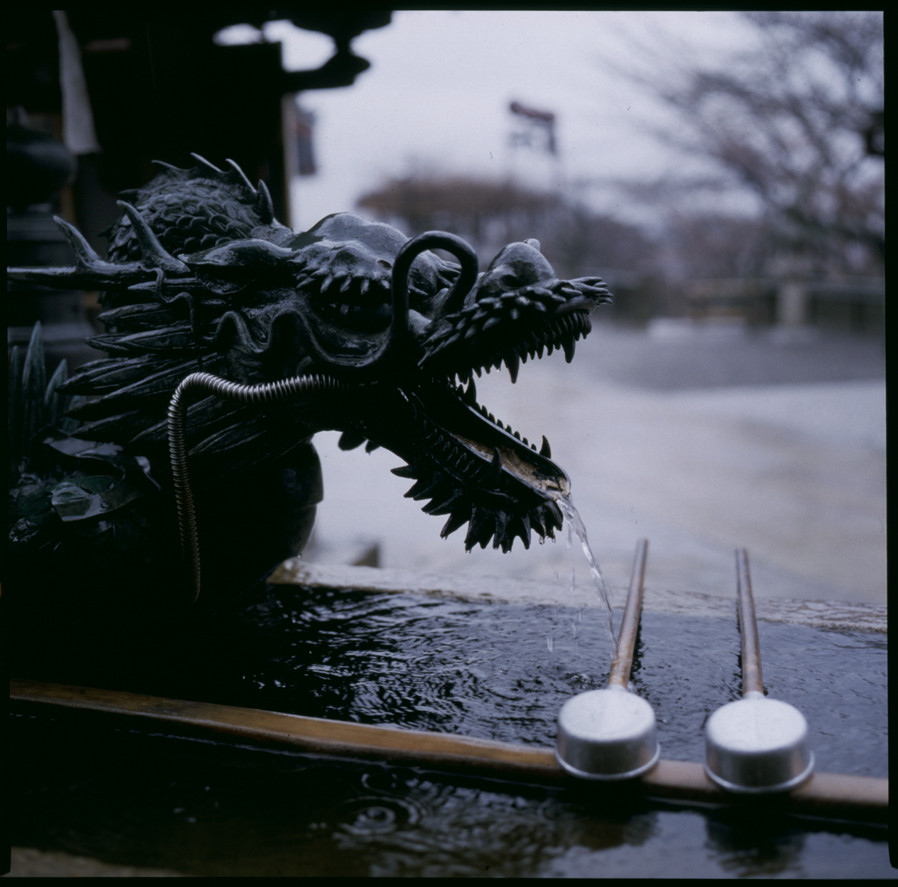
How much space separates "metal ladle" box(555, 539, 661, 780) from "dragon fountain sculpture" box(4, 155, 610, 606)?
1.10ft

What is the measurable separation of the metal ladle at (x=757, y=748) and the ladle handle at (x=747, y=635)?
14cm

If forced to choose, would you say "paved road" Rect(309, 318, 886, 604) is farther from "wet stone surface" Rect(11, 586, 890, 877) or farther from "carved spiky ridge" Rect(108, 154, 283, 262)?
"carved spiky ridge" Rect(108, 154, 283, 262)

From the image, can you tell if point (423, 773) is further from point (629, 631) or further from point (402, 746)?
point (629, 631)

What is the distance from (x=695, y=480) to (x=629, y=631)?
270 inches

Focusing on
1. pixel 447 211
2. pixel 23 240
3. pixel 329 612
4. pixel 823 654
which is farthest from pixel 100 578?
pixel 447 211

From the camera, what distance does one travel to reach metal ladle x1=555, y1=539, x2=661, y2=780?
1491 millimetres

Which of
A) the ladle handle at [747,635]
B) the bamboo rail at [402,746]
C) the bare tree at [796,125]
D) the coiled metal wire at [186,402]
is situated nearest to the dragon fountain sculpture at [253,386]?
the coiled metal wire at [186,402]

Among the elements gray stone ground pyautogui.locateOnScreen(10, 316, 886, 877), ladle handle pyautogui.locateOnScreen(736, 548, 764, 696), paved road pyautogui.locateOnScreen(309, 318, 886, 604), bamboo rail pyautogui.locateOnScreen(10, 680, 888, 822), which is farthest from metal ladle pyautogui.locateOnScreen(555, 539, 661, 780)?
paved road pyautogui.locateOnScreen(309, 318, 886, 604)

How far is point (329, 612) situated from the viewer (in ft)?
7.93

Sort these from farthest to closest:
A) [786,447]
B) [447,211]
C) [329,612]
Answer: [447,211], [786,447], [329,612]

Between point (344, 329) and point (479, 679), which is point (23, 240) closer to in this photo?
point (344, 329)

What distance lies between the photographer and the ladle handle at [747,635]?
1.73 meters

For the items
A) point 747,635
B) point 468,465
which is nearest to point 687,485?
point 747,635

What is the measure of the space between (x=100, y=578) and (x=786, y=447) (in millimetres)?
9220
